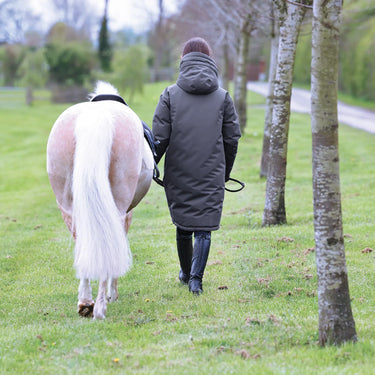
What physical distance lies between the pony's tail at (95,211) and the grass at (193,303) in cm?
46

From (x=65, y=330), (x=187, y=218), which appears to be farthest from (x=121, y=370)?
(x=187, y=218)

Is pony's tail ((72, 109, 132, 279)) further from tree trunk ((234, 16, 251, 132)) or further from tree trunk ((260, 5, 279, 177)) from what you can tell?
tree trunk ((234, 16, 251, 132))

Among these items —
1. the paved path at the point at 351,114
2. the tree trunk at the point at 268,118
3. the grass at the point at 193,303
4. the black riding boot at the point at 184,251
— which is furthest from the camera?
the paved path at the point at 351,114

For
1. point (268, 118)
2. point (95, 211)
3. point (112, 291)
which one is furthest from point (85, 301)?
point (268, 118)

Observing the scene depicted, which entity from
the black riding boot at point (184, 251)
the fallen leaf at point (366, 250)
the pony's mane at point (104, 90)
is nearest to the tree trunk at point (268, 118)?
the fallen leaf at point (366, 250)

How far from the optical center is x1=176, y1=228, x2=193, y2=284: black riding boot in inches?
217

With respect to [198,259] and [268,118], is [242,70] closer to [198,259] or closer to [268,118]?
[268,118]

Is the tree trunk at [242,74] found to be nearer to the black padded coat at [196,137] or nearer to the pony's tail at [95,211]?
the black padded coat at [196,137]

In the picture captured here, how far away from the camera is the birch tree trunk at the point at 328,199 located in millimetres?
3646

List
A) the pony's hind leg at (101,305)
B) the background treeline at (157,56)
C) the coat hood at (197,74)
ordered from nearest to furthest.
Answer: the pony's hind leg at (101,305), the coat hood at (197,74), the background treeline at (157,56)

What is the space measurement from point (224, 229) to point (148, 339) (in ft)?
15.7

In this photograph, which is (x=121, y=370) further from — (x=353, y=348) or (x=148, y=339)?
(x=353, y=348)

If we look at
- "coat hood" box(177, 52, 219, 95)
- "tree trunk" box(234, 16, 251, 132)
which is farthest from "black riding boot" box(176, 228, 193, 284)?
"tree trunk" box(234, 16, 251, 132)

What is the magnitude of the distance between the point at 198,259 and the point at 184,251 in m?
0.33
